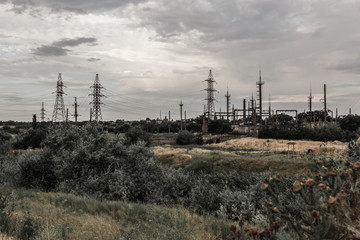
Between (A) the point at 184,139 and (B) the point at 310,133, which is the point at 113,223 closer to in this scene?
(A) the point at 184,139

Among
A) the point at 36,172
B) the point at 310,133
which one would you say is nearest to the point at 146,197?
the point at 36,172

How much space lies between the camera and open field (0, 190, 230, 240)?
18.0 ft

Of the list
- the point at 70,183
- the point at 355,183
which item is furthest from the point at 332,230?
the point at 70,183

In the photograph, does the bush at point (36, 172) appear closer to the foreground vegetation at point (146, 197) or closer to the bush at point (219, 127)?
the foreground vegetation at point (146, 197)

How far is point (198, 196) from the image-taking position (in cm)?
1130

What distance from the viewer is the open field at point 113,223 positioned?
549 centimetres

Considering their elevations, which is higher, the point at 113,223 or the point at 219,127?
the point at 219,127

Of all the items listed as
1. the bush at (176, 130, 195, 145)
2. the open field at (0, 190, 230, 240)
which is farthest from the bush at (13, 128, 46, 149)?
the open field at (0, 190, 230, 240)

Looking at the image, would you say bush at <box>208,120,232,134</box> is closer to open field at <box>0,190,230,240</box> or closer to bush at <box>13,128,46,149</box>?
bush at <box>13,128,46,149</box>

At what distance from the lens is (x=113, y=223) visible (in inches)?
263

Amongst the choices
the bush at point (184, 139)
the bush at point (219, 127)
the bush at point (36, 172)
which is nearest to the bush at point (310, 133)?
the bush at point (184, 139)

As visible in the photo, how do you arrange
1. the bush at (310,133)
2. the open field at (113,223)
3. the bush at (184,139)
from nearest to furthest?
1. the open field at (113,223)
2. the bush at (310,133)
3. the bush at (184,139)

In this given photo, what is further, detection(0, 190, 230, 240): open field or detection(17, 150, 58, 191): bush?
detection(17, 150, 58, 191): bush

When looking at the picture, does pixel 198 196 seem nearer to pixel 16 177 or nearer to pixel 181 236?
→ pixel 181 236
